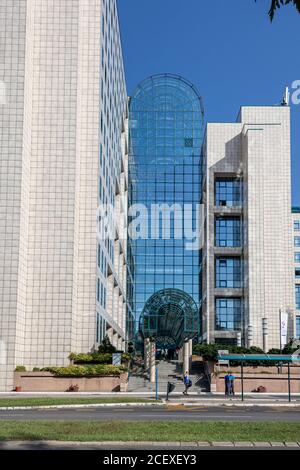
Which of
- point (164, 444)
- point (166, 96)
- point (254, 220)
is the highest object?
point (166, 96)

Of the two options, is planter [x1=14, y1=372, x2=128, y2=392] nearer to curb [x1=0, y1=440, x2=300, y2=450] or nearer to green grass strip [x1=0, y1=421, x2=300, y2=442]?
green grass strip [x1=0, y1=421, x2=300, y2=442]

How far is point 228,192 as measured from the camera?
83500mm

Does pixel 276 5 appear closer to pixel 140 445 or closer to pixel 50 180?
pixel 140 445

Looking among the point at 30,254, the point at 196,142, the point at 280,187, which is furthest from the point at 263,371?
the point at 196,142

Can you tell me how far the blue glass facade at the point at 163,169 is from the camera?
90.2 m

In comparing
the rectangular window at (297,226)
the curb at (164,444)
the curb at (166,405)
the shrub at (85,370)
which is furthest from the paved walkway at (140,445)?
the rectangular window at (297,226)

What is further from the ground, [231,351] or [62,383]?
[231,351]

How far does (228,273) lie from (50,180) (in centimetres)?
3993

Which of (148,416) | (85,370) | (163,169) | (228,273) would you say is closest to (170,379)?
(85,370)

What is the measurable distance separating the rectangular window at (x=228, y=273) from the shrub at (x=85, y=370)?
39678 mm

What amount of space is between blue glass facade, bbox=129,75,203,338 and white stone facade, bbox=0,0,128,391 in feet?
128

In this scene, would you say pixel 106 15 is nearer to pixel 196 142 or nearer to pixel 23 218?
pixel 23 218

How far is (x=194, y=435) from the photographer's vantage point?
16.1 metres

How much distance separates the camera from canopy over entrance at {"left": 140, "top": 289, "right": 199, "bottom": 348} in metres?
87.4
